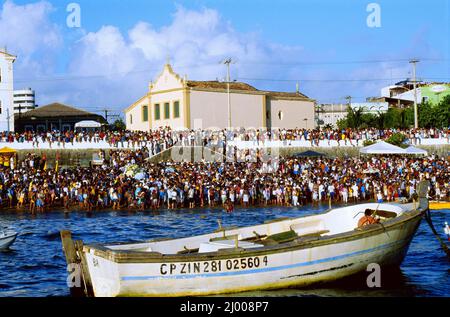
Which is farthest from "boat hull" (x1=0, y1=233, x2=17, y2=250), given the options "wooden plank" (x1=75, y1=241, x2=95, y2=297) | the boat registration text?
the boat registration text

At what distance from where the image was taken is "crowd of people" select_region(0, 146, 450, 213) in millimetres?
38312

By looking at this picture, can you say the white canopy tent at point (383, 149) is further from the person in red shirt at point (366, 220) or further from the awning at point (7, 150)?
the person in red shirt at point (366, 220)

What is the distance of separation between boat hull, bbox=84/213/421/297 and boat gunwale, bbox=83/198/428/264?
30 millimetres

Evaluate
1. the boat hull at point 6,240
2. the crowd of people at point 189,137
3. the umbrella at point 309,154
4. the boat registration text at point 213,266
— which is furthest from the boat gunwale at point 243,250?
the crowd of people at point 189,137

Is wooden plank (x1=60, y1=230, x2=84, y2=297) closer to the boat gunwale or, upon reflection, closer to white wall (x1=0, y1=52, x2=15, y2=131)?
the boat gunwale

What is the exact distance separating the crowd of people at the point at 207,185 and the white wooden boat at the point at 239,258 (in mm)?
18732

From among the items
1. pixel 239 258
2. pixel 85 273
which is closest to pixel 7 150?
pixel 85 273

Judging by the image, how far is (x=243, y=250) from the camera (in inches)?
640

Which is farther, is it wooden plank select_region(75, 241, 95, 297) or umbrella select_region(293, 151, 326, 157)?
umbrella select_region(293, 151, 326, 157)

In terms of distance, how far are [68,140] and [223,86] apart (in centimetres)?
1882

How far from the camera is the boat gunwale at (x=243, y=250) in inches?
607

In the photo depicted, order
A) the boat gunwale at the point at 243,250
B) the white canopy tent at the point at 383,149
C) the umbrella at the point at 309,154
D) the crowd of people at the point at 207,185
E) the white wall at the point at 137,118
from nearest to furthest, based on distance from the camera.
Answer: the boat gunwale at the point at 243,250 → the crowd of people at the point at 207,185 → the white canopy tent at the point at 383,149 → the umbrella at the point at 309,154 → the white wall at the point at 137,118

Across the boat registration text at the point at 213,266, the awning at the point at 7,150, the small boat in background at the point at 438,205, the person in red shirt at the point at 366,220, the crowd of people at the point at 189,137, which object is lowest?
the small boat in background at the point at 438,205
